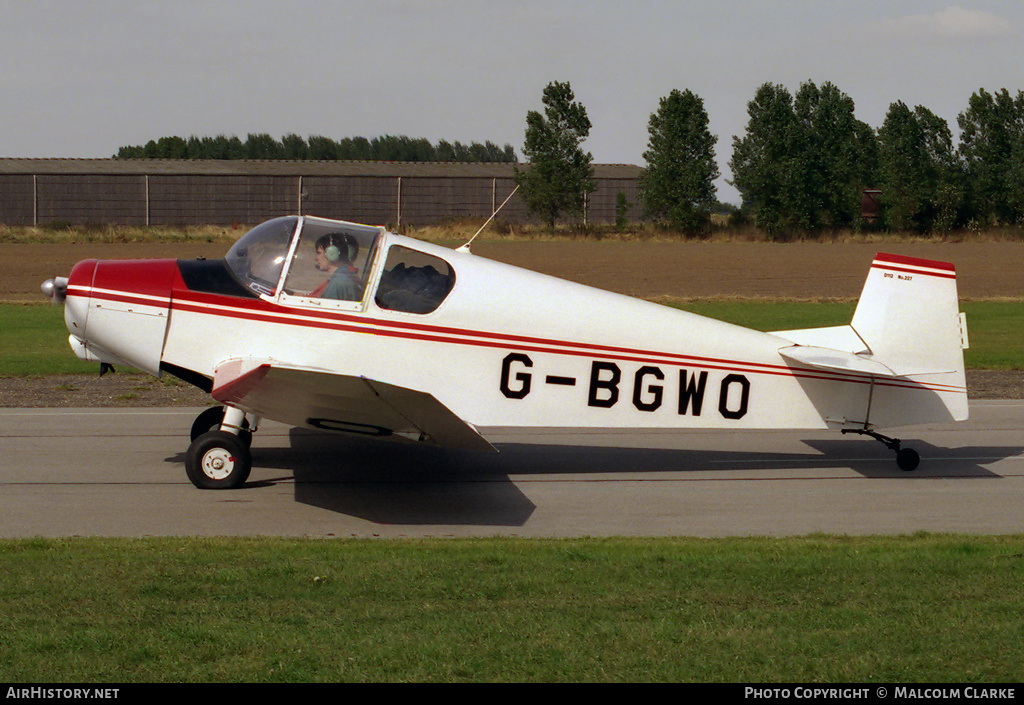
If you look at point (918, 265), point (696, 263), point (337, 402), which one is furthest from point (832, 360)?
point (696, 263)

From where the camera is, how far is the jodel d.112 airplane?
8.51m

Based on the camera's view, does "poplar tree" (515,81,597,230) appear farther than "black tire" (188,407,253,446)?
Yes

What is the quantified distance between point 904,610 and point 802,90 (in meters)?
71.8

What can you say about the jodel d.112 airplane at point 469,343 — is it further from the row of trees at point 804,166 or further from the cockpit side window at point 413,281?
the row of trees at point 804,166

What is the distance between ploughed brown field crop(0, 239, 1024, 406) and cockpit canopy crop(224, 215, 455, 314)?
849 inches

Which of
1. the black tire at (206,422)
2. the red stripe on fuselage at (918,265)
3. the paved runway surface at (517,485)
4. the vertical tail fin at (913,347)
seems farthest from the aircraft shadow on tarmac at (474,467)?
the red stripe on fuselage at (918,265)

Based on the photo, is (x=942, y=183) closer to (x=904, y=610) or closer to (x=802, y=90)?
(x=802, y=90)

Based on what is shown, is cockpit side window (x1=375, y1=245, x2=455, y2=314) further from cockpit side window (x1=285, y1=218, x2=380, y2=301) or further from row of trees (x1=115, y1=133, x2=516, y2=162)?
row of trees (x1=115, y1=133, x2=516, y2=162)

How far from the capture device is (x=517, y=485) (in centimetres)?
918

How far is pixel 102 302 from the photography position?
8.52 m

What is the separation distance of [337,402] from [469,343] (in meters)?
1.37

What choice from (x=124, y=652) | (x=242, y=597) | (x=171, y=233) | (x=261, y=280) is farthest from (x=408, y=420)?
(x=171, y=233)

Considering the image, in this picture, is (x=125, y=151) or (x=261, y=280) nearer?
(x=261, y=280)

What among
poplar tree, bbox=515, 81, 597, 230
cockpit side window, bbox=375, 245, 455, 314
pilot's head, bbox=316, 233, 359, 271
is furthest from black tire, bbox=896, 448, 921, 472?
poplar tree, bbox=515, 81, 597, 230
